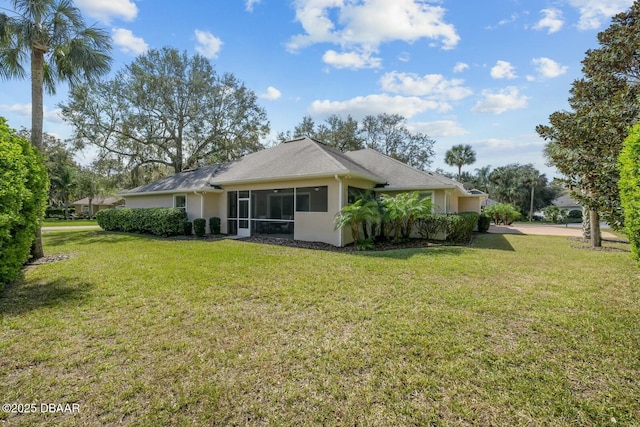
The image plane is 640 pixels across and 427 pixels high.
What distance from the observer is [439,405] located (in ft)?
8.38

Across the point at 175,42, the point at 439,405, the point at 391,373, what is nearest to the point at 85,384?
the point at 391,373

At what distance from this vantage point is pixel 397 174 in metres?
14.6

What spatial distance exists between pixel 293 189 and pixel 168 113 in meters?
15.5

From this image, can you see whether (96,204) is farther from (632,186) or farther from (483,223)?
(632,186)

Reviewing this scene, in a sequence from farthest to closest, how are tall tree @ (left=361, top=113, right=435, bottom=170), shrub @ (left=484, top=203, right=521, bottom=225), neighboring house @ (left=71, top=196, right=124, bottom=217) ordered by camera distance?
neighboring house @ (left=71, top=196, right=124, bottom=217) < tall tree @ (left=361, top=113, right=435, bottom=170) < shrub @ (left=484, top=203, right=521, bottom=225)

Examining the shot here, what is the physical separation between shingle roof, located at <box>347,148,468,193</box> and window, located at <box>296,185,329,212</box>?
11.9 feet

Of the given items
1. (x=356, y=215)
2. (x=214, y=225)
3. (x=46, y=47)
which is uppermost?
(x=46, y=47)

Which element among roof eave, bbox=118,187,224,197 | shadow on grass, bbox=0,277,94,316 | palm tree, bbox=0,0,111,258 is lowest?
shadow on grass, bbox=0,277,94,316

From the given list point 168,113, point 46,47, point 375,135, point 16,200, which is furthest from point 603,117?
point 375,135

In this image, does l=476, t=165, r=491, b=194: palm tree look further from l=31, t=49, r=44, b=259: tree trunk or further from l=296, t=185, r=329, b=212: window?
l=31, t=49, r=44, b=259: tree trunk

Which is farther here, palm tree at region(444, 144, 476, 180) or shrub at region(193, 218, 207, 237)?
palm tree at region(444, 144, 476, 180)

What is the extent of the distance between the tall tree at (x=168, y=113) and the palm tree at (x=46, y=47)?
11415mm

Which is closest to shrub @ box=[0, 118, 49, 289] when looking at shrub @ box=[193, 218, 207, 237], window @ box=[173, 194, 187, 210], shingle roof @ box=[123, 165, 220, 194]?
shrub @ box=[193, 218, 207, 237]

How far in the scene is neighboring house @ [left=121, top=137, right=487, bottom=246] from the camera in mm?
11852
